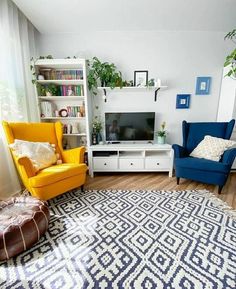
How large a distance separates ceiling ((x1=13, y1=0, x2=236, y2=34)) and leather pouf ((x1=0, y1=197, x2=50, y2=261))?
2.44m

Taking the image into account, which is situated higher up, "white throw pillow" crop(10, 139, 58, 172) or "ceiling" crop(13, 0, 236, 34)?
"ceiling" crop(13, 0, 236, 34)

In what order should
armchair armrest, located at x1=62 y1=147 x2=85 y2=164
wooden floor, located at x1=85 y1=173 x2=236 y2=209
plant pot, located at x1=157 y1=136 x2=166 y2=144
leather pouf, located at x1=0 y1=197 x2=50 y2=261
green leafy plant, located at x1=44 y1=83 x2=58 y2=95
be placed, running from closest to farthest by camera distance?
leather pouf, located at x1=0 y1=197 x2=50 y2=261, armchair armrest, located at x1=62 y1=147 x2=85 y2=164, wooden floor, located at x1=85 y1=173 x2=236 y2=209, green leafy plant, located at x1=44 y1=83 x2=58 y2=95, plant pot, located at x1=157 y1=136 x2=166 y2=144

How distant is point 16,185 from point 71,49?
2.34 metres

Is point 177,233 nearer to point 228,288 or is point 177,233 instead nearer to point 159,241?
point 159,241

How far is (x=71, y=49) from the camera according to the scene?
110 inches

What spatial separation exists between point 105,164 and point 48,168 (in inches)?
38.1

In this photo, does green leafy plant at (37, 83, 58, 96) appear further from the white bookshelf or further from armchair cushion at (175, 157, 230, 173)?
armchair cushion at (175, 157, 230, 173)

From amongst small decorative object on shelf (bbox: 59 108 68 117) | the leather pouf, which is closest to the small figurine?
small decorative object on shelf (bbox: 59 108 68 117)

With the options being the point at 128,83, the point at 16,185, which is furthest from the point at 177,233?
the point at 128,83

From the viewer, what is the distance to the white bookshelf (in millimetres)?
2551

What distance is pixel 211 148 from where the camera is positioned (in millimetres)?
2424

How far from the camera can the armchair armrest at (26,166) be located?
1.79 m

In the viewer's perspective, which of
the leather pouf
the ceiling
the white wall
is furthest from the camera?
the white wall

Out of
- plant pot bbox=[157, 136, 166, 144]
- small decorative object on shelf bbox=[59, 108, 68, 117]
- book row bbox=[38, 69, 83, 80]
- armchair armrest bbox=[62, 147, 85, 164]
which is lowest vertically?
armchair armrest bbox=[62, 147, 85, 164]
